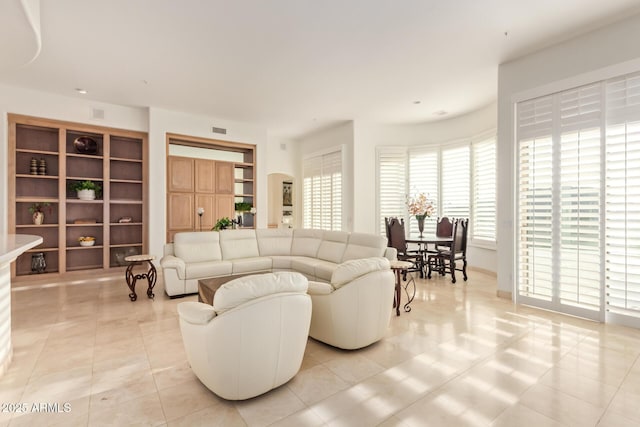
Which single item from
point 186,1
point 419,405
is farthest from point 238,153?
point 419,405

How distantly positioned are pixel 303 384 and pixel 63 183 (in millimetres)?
5982

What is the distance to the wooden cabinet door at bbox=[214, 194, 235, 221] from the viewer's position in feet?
23.5

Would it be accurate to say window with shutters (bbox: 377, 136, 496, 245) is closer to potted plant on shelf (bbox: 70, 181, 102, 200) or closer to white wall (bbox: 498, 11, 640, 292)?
white wall (bbox: 498, 11, 640, 292)

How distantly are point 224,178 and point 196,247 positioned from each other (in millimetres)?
2603

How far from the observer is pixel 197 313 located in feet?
6.60

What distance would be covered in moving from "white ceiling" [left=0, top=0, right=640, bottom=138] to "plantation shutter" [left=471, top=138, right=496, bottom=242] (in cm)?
88

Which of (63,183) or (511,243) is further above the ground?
(63,183)

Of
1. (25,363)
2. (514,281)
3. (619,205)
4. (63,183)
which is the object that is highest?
(63,183)

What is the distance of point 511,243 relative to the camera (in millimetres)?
4371

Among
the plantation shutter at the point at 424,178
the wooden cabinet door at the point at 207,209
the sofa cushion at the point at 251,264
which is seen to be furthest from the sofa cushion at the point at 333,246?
the wooden cabinet door at the point at 207,209

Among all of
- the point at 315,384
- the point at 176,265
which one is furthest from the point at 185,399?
the point at 176,265

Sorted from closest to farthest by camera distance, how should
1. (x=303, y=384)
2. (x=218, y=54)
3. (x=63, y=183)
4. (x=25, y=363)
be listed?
(x=303, y=384) → (x=25, y=363) → (x=218, y=54) → (x=63, y=183)

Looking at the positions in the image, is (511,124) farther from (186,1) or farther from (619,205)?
(186,1)

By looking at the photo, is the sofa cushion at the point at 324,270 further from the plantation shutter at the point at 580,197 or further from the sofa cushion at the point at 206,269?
the plantation shutter at the point at 580,197
